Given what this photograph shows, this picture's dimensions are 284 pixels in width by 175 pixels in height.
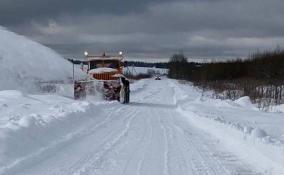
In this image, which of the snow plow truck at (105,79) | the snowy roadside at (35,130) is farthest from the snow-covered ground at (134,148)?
the snow plow truck at (105,79)

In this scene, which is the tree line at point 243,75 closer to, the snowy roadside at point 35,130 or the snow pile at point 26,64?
the snow pile at point 26,64

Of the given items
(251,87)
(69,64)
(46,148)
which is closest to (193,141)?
(46,148)

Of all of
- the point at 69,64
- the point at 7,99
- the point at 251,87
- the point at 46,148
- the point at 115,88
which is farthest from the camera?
the point at 69,64

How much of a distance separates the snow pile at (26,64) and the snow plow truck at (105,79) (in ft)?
36.6

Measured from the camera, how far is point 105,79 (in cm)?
3216

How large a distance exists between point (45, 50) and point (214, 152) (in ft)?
180

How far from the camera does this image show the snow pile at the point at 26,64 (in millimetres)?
48562

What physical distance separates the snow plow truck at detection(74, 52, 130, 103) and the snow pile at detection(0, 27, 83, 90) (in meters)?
11.2

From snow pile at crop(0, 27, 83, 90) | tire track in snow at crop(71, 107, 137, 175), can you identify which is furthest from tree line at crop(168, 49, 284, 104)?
tire track in snow at crop(71, 107, 137, 175)

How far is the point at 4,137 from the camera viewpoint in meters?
11.1

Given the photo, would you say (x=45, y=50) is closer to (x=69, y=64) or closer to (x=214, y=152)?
(x=69, y=64)

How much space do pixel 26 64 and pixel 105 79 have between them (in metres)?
25.4

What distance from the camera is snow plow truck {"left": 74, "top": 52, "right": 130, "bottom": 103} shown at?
102ft

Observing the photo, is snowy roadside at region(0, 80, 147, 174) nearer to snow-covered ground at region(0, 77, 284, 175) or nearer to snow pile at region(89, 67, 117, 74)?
snow-covered ground at region(0, 77, 284, 175)
